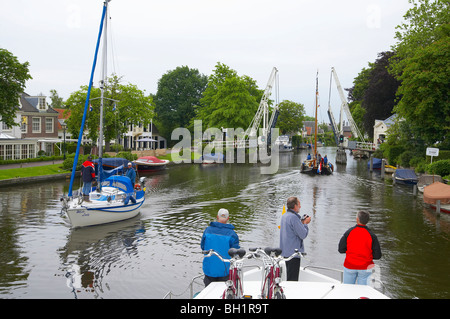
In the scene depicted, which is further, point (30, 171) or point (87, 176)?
point (30, 171)

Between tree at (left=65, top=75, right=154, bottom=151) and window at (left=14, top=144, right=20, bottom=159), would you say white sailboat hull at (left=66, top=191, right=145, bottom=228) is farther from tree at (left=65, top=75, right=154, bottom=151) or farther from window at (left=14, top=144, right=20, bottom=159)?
window at (left=14, top=144, right=20, bottom=159)

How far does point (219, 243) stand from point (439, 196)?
19.7 m

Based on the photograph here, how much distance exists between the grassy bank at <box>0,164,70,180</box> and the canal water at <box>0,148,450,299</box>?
2.26m

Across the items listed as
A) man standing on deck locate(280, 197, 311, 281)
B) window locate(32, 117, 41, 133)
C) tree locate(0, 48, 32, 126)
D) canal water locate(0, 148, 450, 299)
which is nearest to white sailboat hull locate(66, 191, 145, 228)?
canal water locate(0, 148, 450, 299)

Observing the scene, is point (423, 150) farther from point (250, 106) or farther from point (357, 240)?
point (357, 240)

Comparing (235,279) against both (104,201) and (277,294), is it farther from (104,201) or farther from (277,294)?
(104,201)

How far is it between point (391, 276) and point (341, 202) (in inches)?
527

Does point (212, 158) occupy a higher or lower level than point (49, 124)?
lower

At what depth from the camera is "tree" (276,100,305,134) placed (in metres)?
105

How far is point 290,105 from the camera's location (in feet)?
353

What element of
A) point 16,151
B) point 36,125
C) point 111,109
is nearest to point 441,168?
point 111,109

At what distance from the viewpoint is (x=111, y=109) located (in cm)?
4484

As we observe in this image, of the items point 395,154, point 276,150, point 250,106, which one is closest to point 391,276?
point 395,154

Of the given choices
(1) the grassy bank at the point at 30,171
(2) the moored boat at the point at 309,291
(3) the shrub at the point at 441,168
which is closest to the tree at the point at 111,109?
(1) the grassy bank at the point at 30,171
